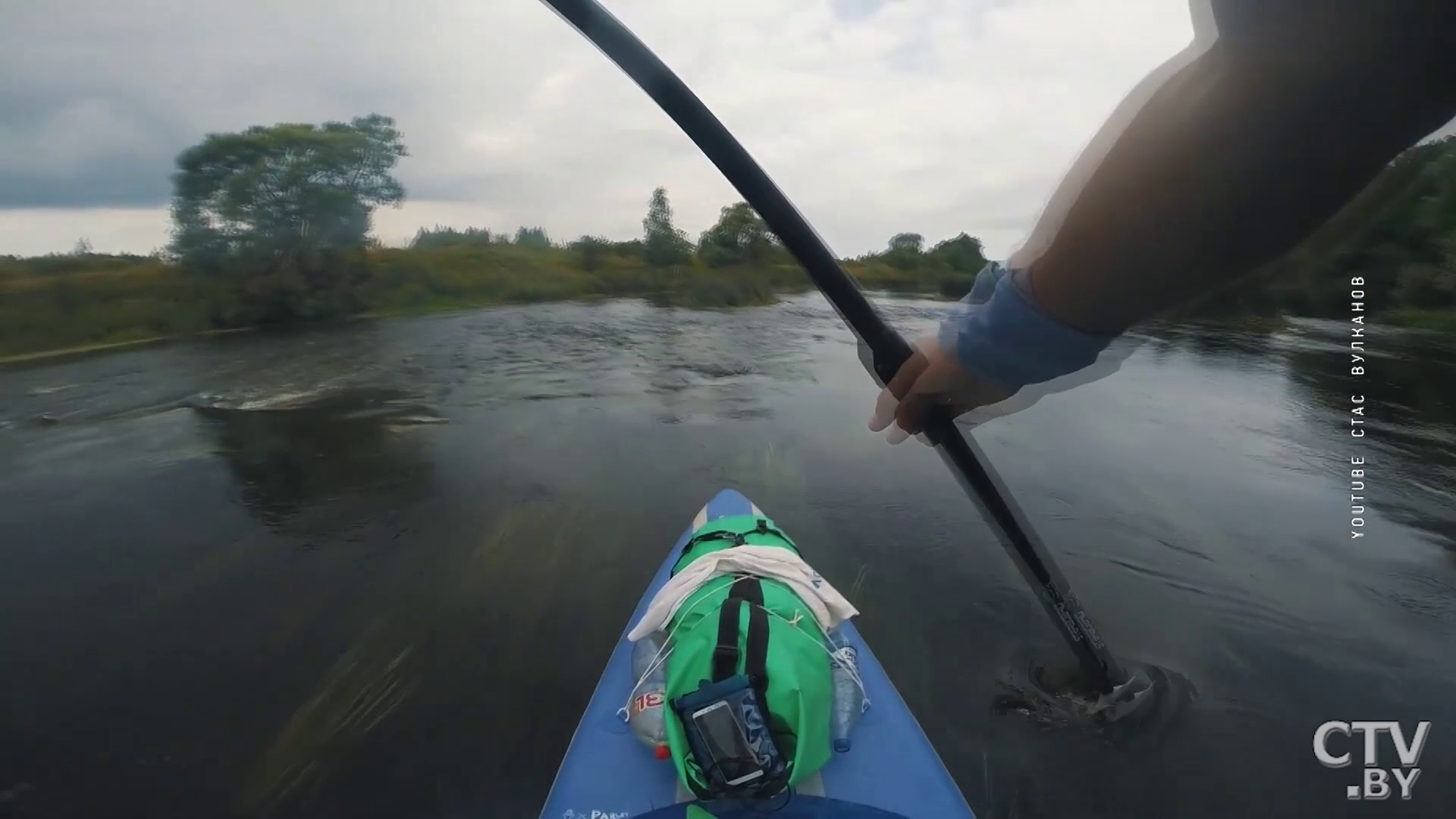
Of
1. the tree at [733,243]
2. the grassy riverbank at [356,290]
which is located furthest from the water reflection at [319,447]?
the grassy riverbank at [356,290]

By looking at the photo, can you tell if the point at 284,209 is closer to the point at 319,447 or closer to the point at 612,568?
the point at 319,447

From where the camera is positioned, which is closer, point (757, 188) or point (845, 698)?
point (757, 188)

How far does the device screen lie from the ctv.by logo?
2.52m

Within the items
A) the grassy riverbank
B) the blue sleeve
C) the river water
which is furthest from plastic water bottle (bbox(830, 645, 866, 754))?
the grassy riverbank

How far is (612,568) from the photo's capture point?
14.6ft

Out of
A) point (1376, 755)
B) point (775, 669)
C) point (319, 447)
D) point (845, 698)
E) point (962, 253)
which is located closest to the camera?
point (962, 253)

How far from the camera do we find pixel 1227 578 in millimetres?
4078

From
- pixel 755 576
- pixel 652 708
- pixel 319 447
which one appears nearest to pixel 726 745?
pixel 652 708

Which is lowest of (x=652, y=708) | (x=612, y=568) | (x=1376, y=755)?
Result: (x=1376, y=755)

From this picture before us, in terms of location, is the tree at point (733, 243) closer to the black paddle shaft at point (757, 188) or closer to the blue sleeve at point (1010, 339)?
the black paddle shaft at point (757, 188)

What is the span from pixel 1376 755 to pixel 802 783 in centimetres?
250

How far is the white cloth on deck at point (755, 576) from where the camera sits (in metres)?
2.69

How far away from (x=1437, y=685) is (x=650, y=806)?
369cm

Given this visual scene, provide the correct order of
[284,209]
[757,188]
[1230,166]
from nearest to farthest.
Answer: [1230,166]
[757,188]
[284,209]
